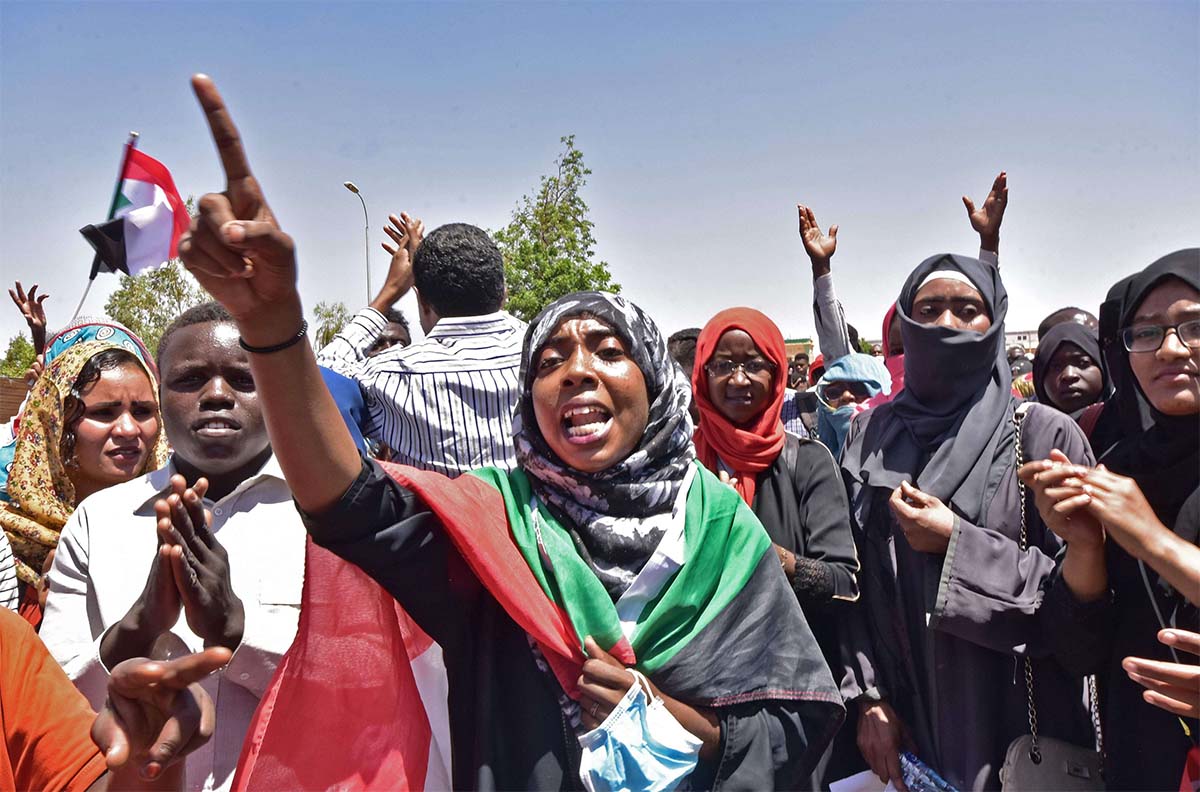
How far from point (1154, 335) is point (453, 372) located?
2268 mm

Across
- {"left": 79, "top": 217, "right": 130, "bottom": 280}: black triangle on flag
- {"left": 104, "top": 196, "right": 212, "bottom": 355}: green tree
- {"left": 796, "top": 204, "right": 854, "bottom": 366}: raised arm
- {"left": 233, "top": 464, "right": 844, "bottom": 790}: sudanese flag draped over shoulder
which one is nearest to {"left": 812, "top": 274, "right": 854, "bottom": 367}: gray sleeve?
{"left": 796, "top": 204, "right": 854, "bottom": 366}: raised arm

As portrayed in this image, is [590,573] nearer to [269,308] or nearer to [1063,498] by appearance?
[269,308]

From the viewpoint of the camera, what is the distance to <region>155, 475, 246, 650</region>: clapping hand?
168cm

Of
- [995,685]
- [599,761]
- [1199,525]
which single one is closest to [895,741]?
[995,685]

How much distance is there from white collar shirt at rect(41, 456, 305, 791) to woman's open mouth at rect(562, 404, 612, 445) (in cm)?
74

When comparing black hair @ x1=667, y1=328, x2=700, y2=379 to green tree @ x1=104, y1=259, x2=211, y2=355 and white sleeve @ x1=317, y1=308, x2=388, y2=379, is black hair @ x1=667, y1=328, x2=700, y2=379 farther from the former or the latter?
green tree @ x1=104, y1=259, x2=211, y2=355

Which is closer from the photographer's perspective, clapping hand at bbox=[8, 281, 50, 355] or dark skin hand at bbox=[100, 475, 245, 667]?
dark skin hand at bbox=[100, 475, 245, 667]

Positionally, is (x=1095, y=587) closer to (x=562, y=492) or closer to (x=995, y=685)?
(x=995, y=685)

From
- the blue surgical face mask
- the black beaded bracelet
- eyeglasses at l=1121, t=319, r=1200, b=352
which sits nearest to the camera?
the black beaded bracelet

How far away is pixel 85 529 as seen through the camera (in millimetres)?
2221

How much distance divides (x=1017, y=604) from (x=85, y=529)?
2.35m

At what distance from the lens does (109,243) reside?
6.62 meters

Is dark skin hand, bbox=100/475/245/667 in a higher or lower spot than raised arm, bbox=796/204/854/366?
lower

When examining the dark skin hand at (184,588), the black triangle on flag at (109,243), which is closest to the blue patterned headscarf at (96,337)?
the dark skin hand at (184,588)
